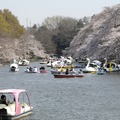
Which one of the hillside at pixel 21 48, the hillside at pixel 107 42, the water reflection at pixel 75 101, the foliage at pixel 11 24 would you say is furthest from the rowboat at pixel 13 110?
the foliage at pixel 11 24

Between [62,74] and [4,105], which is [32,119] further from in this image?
[62,74]

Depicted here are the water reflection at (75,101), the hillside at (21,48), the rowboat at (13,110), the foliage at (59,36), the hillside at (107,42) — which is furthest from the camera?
the foliage at (59,36)

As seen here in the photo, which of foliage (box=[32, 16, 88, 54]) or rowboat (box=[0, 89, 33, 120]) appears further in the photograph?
foliage (box=[32, 16, 88, 54])

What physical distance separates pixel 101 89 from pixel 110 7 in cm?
5590

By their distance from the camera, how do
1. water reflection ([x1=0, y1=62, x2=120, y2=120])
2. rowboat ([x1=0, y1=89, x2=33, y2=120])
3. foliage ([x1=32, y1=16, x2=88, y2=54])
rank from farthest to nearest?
foliage ([x1=32, y1=16, x2=88, y2=54]), water reflection ([x1=0, y1=62, x2=120, y2=120]), rowboat ([x1=0, y1=89, x2=33, y2=120])

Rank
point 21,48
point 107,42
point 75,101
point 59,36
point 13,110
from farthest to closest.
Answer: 1. point 59,36
2. point 21,48
3. point 107,42
4. point 75,101
5. point 13,110

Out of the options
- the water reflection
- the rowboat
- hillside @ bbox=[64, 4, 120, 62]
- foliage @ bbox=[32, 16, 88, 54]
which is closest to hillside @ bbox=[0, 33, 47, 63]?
foliage @ bbox=[32, 16, 88, 54]

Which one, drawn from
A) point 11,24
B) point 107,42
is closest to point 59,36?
point 11,24

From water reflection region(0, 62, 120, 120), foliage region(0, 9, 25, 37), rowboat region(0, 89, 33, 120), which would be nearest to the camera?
rowboat region(0, 89, 33, 120)

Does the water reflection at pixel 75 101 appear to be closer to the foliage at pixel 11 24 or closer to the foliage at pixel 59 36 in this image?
the foliage at pixel 11 24

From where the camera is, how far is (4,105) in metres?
28.7

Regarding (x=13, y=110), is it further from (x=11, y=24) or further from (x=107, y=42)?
(x=11, y=24)

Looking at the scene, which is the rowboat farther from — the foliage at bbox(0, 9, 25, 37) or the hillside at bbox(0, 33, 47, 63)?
the foliage at bbox(0, 9, 25, 37)

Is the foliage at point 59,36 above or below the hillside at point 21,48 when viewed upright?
above
